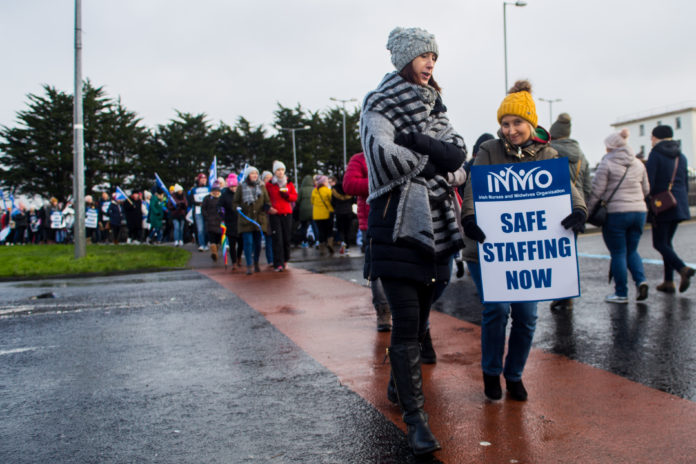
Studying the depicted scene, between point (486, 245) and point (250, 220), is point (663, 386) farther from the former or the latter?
point (250, 220)

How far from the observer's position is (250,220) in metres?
11.0

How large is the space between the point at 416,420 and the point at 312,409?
32.0 inches

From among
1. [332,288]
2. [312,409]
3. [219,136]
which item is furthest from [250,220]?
[219,136]

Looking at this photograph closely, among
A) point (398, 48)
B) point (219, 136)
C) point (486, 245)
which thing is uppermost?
point (219, 136)

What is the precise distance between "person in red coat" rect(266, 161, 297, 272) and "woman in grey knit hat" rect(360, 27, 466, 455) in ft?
Result: 25.8

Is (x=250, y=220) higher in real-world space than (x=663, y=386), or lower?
higher

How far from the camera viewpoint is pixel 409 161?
3.12 metres

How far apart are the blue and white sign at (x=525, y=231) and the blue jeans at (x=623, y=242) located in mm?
3641

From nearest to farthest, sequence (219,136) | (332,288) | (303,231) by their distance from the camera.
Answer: (332,288) < (303,231) < (219,136)

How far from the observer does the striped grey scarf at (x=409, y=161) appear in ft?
10.3

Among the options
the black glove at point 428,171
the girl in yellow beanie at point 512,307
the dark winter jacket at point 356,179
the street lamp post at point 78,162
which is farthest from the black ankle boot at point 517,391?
the street lamp post at point 78,162

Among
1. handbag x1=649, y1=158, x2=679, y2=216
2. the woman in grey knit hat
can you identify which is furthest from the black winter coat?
handbag x1=649, y1=158, x2=679, y2=216

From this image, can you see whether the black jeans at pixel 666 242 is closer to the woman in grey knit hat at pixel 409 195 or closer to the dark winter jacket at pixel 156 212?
the woman in grey knit hat at pixel 409 195

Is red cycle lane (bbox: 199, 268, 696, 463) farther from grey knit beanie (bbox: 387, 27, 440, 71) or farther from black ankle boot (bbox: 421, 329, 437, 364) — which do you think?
grey knit beanie (bbox: 387, 27, 440, 71)
